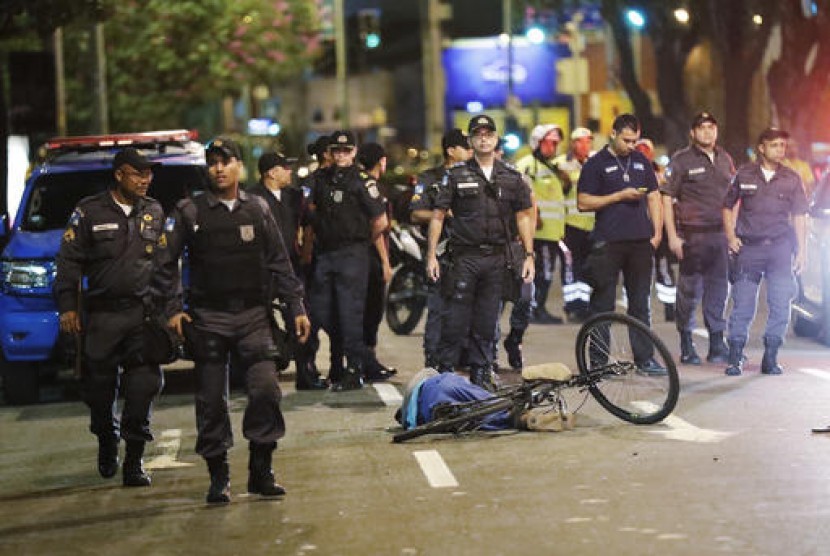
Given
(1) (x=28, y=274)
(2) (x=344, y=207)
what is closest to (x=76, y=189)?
(1) (x=28, y=274)

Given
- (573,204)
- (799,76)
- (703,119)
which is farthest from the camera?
(799,76)

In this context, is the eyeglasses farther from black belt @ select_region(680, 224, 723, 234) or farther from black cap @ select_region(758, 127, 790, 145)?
black belt @ select_region(680, 224, 723, 234)

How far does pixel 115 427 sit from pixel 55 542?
1900 mm

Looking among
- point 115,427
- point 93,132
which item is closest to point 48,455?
point 115,427

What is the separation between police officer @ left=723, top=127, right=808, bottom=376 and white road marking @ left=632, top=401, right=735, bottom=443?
235 cm

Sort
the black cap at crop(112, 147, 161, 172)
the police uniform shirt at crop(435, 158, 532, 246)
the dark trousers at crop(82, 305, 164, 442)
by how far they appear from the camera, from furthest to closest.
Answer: the police uniform shirt at crop(435, 158, 532, 246) → the black cap at crop(112, 147, 161, 172) → the dark trousers at crop(82, 305, 164, 442)

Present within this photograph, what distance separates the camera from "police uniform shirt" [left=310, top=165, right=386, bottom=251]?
14.4m

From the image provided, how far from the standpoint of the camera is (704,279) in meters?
15.2

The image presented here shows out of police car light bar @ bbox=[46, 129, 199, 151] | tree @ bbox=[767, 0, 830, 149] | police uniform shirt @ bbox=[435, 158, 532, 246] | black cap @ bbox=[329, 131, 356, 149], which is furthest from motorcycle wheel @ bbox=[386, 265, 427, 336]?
tree @ bbox=[767, 0, 830, 149]

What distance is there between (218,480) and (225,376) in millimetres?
516

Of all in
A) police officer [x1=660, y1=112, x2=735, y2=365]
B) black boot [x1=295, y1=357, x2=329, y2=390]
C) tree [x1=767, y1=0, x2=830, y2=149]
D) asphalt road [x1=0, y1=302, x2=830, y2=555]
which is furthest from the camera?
tree [x1=767, y1=0, x2=830, y2=149]

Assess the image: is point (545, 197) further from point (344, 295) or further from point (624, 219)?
point (344, 295)

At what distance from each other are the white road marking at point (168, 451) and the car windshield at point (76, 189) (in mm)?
2866

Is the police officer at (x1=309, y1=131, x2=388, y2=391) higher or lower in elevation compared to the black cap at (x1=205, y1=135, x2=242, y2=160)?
lower
